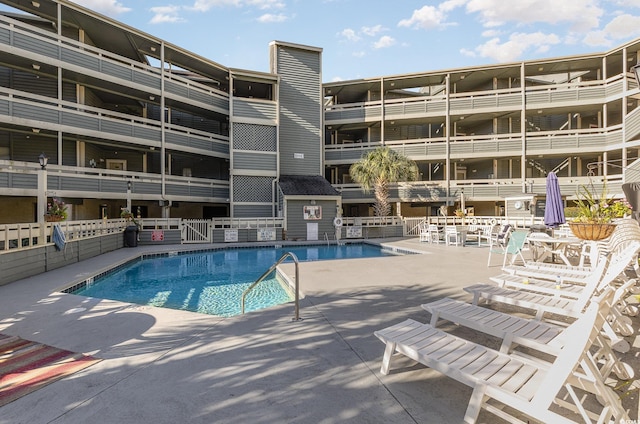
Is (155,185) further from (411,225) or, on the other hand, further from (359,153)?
(411,225)

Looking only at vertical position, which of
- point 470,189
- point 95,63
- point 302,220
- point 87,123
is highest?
point 95,63

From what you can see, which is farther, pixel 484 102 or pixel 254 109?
pixel 484 102

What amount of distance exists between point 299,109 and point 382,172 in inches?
312

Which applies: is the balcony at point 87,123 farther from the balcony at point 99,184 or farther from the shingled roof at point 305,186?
the shingled roof at point 305,186

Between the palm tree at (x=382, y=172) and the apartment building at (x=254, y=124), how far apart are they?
9.71 feet

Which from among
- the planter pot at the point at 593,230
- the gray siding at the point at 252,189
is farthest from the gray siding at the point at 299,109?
the planter pot at the point at 593,230

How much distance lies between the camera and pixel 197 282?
10.3 metres

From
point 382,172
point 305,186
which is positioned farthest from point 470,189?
point 305,186

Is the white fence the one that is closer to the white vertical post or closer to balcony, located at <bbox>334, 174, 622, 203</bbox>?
the white vertical post

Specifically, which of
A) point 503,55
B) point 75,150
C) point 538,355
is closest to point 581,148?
point 538,355

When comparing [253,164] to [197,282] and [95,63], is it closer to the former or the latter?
[95,63]

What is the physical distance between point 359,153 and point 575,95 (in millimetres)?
15251

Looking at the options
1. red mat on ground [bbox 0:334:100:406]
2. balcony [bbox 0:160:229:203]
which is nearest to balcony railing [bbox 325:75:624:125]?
balcony [bbox 0:160:229:203]

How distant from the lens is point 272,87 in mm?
23797
